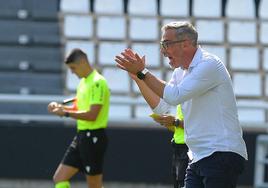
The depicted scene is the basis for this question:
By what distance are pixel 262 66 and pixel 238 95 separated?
79 centimetres

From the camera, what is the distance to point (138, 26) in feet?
49.8

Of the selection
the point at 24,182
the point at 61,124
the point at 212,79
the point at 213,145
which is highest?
the point at 212,79

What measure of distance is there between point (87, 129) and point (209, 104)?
3957 mm

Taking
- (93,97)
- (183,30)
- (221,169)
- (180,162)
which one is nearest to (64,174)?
(93,97)

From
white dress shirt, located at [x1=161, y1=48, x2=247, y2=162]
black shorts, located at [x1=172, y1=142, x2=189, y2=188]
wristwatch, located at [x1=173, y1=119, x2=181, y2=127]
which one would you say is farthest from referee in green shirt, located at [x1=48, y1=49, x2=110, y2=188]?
white dress shirt, located at [x1=161, y1=48, x2=247, y2=162]

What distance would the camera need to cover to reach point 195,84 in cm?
510

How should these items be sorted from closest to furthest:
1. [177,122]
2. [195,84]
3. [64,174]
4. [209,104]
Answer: [195,84] → [209,104] → [177,122] → [64,174]

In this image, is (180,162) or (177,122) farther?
(180,162)

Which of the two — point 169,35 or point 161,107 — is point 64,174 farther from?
A: point 169,35

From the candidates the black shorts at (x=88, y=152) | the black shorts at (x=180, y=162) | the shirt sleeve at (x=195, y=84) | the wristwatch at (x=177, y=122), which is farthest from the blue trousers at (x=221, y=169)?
the black shorts at (x=88, y=152)

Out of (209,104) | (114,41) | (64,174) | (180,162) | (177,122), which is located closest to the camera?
(209,104)

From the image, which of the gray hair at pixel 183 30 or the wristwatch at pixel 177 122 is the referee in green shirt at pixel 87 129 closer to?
the wristwatch at pixel 177 122

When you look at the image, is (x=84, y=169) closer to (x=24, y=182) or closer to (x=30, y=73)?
(x=24, y=182)

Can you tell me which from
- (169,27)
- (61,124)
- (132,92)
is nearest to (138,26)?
(132,92)
